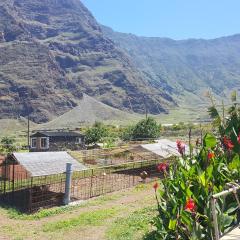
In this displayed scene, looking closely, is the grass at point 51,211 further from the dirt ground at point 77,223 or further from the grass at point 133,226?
the grass at point 133,226

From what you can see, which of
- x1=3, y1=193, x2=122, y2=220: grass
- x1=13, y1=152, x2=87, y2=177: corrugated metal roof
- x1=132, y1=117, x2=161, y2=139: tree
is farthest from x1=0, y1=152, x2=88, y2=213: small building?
x1=132, y1=117, x2=161, y2=139: tree

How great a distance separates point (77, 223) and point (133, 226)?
260cm

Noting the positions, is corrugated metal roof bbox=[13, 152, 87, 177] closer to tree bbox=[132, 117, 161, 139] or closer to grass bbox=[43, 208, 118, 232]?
grass bbox=[43, 208, 118, 232]

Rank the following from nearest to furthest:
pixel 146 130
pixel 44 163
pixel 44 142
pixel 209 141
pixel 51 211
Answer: pixel 209 141, pixel 51 211, pixel 44 163, pixel 146 130, pixel 44 142

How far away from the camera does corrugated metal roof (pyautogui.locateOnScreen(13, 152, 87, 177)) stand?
20656mm

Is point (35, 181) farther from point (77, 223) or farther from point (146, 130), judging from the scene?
point (146, 130)

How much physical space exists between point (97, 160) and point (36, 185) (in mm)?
7571

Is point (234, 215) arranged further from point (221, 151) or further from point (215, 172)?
point (221, 151)

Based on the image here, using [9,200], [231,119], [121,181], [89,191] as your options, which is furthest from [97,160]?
[231,119]

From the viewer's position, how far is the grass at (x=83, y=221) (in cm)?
1501

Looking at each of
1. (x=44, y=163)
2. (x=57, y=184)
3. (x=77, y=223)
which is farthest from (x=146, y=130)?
(x=77, y=223)

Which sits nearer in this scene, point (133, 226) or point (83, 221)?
point (133, 226)

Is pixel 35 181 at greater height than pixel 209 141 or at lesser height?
lesser

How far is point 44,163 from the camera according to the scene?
858 inches
